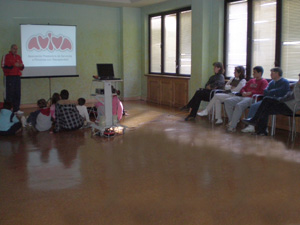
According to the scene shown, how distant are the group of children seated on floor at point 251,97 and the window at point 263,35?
0.55 meters

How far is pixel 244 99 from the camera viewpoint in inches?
266

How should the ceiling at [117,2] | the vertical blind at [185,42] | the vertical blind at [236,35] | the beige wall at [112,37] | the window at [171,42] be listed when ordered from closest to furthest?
1. the vertical blind at [236,35]
2. the beige wall at [112,37]
3. the vertical blind at [185,42]
4. the window at [171,42]
5. the ceiling at [117,2]

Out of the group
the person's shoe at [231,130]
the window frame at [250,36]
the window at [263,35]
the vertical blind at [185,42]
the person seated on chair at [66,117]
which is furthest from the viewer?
the vertical blind at [185,42]

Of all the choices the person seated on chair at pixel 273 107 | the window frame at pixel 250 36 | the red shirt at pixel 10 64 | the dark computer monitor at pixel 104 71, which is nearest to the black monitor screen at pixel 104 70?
the dark computer monitor at pixel 104 71

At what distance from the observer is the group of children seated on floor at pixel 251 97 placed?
5934 millimetres

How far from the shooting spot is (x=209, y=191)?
11.9ft

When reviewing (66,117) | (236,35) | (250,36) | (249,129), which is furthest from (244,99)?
(66,117)

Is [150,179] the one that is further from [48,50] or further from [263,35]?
[48,50]

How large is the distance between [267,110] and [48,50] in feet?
20.4

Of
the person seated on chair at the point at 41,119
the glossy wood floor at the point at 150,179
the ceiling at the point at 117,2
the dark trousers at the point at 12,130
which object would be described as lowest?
the glossy wood floor at the point at 150,179

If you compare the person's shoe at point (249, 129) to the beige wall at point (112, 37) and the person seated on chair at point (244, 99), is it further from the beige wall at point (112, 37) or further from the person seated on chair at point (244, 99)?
the beige wall at point (112, 37)

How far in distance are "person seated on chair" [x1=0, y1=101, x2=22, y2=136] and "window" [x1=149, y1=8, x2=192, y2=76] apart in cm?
490

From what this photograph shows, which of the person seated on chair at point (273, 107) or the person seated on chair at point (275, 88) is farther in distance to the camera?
the person seated on chair at point (275, 88)

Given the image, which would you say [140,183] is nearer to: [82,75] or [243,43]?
[243,43]
